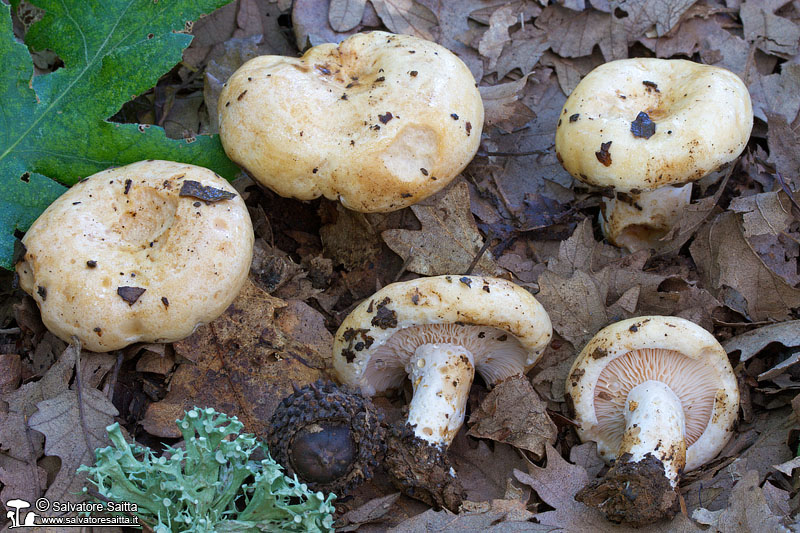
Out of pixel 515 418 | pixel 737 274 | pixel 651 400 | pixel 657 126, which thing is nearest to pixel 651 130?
pixel 657 126

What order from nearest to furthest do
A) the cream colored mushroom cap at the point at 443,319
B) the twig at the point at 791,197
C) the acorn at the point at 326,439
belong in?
1. the acorn at the point at 326,439
2. the cream colored mushroom cap at the point at 443,319
3. the twig at the point at 791,197

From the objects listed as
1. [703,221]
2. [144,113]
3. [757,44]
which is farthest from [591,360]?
[144,113]

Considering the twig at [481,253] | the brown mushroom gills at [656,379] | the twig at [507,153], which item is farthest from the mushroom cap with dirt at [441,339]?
the twig at [507,153]

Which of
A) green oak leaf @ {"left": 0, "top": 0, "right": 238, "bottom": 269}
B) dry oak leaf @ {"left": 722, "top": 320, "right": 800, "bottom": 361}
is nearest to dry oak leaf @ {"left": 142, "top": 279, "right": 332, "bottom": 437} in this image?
→ green oak leaf @ {"left": 0, "top": 0, "right": 238, "bottom": 269}

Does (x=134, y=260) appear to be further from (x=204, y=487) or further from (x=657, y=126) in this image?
(x=657, y=126)

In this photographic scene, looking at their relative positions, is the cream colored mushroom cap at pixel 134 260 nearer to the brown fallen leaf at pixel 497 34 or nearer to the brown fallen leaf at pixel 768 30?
the brown fallen leaf at pixel 497 34

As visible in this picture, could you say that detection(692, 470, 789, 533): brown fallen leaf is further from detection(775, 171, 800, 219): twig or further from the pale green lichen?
detection(775, 171, 800, 219): twig
